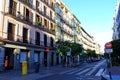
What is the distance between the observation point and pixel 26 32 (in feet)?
107

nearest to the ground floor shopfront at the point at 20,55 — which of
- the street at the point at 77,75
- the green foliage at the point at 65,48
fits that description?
the green foliage at the point at 65,48

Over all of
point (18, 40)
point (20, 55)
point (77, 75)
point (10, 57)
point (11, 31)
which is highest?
point (11, 31)

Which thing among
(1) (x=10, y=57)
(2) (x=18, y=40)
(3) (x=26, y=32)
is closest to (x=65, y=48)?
(3) (x=26, y=32)

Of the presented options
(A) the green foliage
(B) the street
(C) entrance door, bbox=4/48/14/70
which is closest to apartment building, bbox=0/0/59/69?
(C) entrance door, bbox=4/48/14/70

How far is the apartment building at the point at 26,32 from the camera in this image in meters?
26.1

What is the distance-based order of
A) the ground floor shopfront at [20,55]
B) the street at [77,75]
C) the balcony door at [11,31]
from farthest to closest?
the balcony door at [11,31], the ground floor shopfront at [20,55], the street at [77,75]

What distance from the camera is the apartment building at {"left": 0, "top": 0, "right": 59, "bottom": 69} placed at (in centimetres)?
2613

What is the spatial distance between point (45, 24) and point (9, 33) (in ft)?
50.1

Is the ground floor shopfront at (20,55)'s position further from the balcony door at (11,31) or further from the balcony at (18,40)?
the balcony door at (11,31)

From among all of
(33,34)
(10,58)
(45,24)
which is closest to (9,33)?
(10,58)

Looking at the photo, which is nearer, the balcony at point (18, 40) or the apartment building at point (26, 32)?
the balcony at point (18, 40)

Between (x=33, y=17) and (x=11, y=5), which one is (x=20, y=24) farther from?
(x=33, y=17)

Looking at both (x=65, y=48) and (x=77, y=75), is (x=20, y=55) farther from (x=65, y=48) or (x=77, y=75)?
(x=65, y=48)

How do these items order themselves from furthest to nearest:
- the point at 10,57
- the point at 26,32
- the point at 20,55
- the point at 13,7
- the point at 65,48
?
the point at 65,48
the point at 26,32
the point at 20,55
the point at 13,7
the point at 10,57
